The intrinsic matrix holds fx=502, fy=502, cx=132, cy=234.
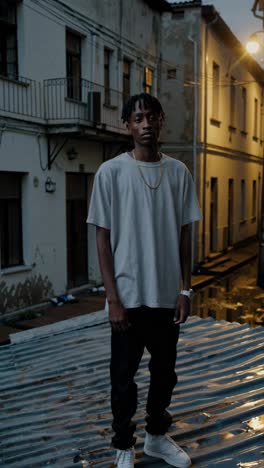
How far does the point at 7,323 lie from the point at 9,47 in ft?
16.7

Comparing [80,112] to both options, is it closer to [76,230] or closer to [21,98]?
[21,98]

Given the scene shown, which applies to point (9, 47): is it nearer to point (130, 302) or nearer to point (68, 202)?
point (68, 202)

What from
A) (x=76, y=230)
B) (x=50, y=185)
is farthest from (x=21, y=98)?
(x=76, y=230)

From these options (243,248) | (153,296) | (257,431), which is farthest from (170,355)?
(243,248)

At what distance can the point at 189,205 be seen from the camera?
3.07 meters

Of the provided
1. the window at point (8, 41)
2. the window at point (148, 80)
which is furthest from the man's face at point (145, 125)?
the window at point (148, 80)

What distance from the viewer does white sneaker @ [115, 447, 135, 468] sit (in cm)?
282

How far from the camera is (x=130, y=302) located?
2838 millimetres

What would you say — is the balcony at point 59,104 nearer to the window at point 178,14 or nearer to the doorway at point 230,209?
the window at point 178,14

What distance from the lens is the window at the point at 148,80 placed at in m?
14.7

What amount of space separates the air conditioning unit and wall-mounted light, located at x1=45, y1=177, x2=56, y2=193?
1.65 metres

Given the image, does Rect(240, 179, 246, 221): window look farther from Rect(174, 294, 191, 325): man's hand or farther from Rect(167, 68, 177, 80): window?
Rect(174, 294, 191, 325): man's hand

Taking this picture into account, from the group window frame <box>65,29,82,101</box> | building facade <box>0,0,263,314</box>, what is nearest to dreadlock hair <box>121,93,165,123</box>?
building facade <box>0,0,263,314</box>

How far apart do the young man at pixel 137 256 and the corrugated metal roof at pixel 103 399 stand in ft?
1.13
